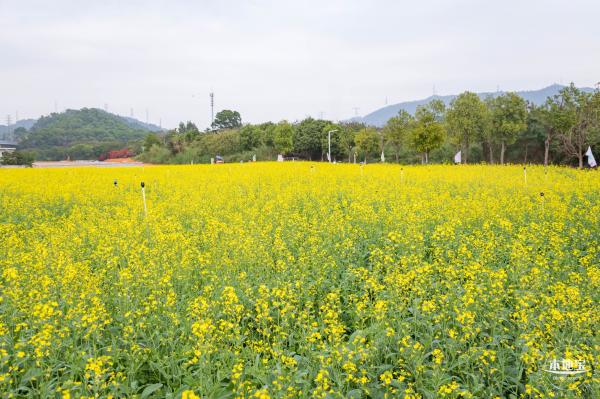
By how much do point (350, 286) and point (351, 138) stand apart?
2066 inches

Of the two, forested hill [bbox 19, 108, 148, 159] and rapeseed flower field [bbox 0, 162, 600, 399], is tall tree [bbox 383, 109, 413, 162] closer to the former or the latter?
rapeseed flower field [bbox 0, 162, 600, 399]

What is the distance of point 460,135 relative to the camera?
38531 mm

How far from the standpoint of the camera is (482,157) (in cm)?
4725

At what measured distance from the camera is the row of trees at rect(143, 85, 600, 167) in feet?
112

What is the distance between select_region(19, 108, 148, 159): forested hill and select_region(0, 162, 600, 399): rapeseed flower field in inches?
3270

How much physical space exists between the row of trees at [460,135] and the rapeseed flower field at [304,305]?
27.3 meters

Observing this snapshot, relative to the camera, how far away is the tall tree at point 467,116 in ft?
122

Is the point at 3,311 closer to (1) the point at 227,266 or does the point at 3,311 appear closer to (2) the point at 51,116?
(1) the point at 227,266

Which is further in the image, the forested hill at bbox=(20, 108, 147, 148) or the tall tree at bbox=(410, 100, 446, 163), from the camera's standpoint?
the forested hill at bbox=(20, 108, 147, 148)

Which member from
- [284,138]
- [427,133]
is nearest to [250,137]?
[284,138]

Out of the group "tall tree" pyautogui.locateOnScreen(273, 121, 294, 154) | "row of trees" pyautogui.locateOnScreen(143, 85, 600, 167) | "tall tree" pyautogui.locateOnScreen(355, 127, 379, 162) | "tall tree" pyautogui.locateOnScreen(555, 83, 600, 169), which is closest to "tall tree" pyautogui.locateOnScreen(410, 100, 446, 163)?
"row of trees" pyautogui.locateOnScreen(143, 85, 600, 167)

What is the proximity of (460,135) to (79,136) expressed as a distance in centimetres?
9724

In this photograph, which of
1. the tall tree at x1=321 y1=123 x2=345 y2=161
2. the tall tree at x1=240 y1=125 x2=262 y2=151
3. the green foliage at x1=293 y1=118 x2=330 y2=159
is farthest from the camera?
the tall tree at x1=240 y1=125 x2=262 y2=151

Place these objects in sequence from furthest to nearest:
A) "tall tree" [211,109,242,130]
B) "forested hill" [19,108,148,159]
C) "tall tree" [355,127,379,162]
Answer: "tall tree" [211,109,242,130] → "forested hill" [19,108,148,159] → "tall tree" [355,127,379,162]
